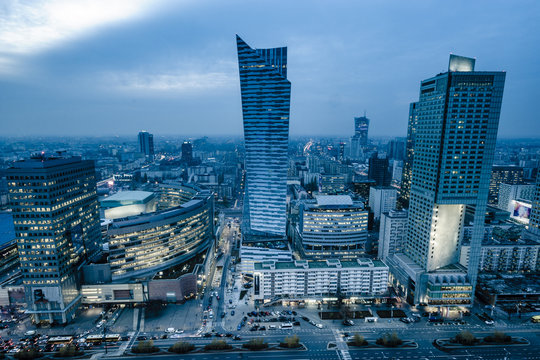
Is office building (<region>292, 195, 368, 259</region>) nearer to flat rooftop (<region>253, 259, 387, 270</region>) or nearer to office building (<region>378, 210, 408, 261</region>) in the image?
office building (<region>378, 210, 408, 261</region>)

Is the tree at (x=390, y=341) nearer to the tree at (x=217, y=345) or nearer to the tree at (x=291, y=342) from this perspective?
the tree at (x=291, y=342)

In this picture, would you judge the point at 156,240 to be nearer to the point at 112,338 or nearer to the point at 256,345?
the point at 112,338

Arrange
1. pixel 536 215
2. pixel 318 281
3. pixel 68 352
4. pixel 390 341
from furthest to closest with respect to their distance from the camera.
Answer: pixel 536 215
pixel 318 281
pixel 390 341
pixel 68 352

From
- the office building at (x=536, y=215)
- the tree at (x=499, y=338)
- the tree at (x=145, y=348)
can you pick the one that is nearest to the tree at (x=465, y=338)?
the tree at (x=499, y=338)

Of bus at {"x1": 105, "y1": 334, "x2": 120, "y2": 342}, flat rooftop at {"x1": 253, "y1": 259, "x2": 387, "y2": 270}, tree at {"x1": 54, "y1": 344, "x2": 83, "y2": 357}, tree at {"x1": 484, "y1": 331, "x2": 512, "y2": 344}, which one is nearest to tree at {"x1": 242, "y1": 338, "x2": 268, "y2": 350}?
flat rooftop at {"x1": 253, "y1": 259, "x2": 387, "y2": 270}

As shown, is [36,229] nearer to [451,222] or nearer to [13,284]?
[13,284]

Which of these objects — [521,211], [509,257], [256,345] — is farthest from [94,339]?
[521,211]
